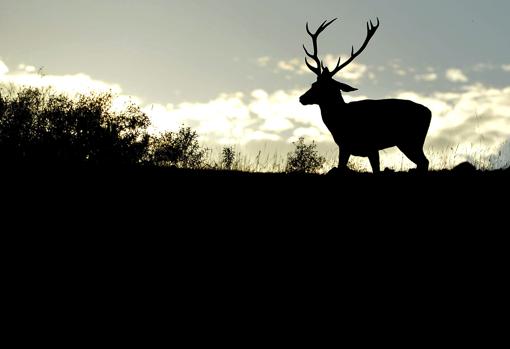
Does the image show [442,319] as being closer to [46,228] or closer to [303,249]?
[303,249]

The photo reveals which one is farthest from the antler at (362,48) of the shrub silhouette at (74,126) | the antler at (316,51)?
the shrub silhouette at (74,126)

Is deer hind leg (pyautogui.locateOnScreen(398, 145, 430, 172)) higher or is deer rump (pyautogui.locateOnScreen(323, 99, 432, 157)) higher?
deer rump (pyautogui.locateOnScreen(323, 99, 432, 157))

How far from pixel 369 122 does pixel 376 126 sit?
0.55 ft

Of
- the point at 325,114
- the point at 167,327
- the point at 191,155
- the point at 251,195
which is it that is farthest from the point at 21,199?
the point at 191,155

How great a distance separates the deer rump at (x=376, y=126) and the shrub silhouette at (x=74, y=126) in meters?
20.0

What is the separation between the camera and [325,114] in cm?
1101

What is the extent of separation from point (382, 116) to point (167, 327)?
7640 millimetres

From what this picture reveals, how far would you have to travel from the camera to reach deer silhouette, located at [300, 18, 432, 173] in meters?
10.7

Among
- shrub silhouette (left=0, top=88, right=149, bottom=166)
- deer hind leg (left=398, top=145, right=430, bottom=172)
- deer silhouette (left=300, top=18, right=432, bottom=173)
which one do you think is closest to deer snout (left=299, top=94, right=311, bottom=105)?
deer silhouette (left=300, top=18, right=432, bottom=173)

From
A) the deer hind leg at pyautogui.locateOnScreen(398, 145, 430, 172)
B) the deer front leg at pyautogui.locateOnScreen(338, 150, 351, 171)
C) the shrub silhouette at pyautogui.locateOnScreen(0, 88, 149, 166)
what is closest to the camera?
the deer front leg at pyautogui.locateOnScreen(338, 150, 351, 171)

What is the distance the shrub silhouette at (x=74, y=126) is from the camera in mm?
30781

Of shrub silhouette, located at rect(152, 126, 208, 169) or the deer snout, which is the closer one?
the deer snout

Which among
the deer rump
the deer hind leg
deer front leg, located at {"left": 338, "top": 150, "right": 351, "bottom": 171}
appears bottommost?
deer front leg, located at {"left": 338, "top": 150, "right": 351, "bottom": 171}

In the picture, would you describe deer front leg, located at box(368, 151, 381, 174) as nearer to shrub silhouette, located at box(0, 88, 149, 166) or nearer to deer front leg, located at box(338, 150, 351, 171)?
deer front leg, located at box(338, 150, 351, 171)
